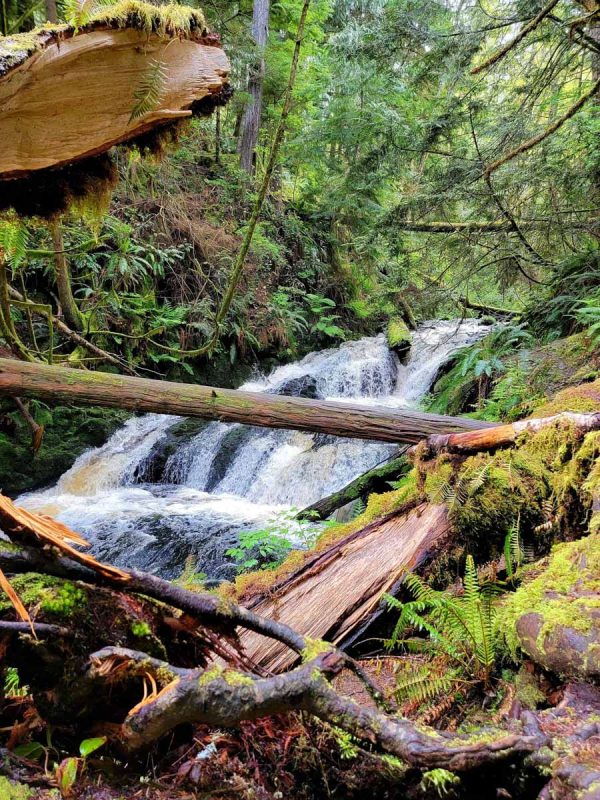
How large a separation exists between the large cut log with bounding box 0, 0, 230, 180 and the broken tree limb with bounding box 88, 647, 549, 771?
2.40 m

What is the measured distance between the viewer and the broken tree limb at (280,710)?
84 cm

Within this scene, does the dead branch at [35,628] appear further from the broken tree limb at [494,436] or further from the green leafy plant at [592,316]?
the green leafy plant at [592,316]

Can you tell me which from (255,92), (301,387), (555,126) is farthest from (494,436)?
(255,92)

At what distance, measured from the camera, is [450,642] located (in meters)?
1.76

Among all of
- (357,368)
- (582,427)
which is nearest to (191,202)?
(357,368)

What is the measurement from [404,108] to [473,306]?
6175 millimetres

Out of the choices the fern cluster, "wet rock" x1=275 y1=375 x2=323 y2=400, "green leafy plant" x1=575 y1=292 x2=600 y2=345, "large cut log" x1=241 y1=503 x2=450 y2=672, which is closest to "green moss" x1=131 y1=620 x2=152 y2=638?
"large cut log" x1=241 y1=503 x2=450 y2=672

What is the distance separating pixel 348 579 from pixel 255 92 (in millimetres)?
15631

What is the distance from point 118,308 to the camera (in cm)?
959

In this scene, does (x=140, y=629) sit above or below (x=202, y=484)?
above

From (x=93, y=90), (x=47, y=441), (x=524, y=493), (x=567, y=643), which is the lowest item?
(x=47, y=441)

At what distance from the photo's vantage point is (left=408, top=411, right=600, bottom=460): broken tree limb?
2498 millimetres

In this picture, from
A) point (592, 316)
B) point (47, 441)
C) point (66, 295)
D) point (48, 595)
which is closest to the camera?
point (48, 595)

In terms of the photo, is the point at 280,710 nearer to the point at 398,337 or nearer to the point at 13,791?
the point at 13,791
